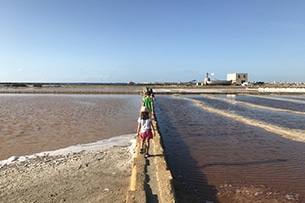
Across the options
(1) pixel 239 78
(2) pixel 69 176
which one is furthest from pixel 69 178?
(1) pixel 239 78

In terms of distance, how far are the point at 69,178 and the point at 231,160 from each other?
483 centimetres

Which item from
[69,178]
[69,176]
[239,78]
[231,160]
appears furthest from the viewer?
[239,78]

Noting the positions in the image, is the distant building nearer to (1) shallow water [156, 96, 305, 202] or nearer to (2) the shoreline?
(1) shallow water [156, 96, 305, 202]

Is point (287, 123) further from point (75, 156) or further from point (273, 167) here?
point (75, 156)

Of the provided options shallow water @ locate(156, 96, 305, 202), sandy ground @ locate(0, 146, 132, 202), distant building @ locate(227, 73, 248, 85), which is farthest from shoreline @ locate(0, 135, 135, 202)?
distant building @ locate(227, 73, 248, 85)

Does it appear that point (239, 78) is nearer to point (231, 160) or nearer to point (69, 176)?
point (231, 160)

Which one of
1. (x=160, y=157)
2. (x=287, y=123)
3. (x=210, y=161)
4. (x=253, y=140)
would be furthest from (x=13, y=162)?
(x=287, y=123)

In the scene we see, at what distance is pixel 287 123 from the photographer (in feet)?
50.8

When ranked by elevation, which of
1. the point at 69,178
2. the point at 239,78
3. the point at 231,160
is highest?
the point at 239,78

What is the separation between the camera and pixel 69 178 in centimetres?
624

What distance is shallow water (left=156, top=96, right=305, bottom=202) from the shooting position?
637 cm

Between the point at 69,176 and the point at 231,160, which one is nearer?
the point at 69,176

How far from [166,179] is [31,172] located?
357 centimetres

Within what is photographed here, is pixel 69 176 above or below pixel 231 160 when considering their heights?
above
